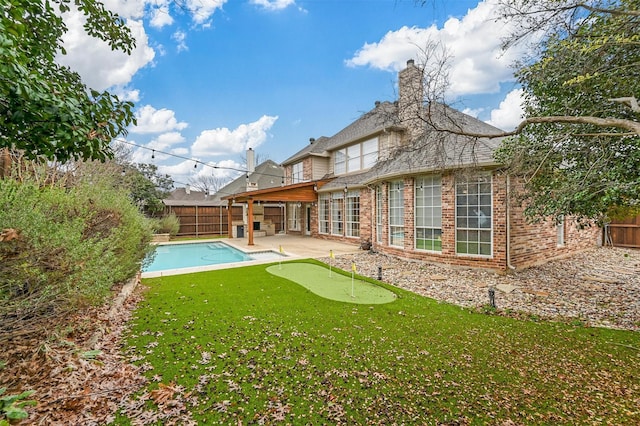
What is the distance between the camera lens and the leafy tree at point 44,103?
6.90ft

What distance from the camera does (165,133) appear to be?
77.2 feet

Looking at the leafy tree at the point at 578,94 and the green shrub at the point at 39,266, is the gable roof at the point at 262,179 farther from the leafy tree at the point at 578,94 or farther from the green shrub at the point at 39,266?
the green shrub at the point at 39,266

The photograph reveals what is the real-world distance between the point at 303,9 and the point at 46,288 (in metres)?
7.76

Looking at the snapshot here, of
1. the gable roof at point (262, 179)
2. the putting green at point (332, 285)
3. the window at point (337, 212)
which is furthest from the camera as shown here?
the gable roof at point (262, 179)

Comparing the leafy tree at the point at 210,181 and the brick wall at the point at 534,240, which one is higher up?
the leafy tree at the point at 210,181

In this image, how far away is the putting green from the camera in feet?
21.6

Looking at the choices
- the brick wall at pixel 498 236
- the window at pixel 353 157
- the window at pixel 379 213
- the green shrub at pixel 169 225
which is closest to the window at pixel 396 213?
the brick wall at pixel 498 236

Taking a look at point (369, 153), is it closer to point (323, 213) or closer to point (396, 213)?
point (323, 213)

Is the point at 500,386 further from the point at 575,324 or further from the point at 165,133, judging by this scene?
the point at 165,133

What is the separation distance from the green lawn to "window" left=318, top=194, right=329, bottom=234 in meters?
12.3

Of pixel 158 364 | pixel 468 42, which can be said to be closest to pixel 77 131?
pixel 158 364

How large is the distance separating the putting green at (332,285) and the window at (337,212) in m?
7.05

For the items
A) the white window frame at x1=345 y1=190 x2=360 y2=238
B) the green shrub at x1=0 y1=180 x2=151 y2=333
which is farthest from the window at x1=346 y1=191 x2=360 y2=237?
the green shrub at x1=0 y1=180 x2=151 y2=333

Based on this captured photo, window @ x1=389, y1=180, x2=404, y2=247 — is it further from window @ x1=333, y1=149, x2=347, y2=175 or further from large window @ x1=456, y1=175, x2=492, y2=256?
window @ x1=333, y1=149, x2=347, y2=175
